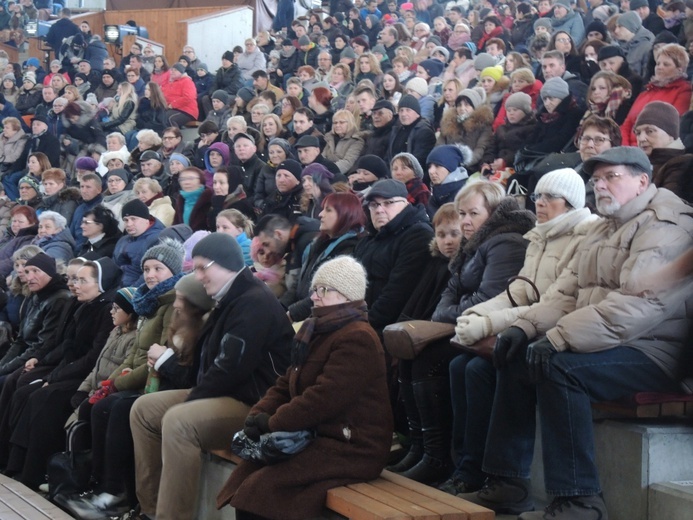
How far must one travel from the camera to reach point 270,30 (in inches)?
977

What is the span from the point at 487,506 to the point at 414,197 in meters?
3.61

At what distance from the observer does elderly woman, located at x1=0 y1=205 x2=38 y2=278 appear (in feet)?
37.0

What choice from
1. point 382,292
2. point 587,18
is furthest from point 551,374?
point 587,18

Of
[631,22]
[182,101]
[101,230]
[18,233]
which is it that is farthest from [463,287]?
[182,101]

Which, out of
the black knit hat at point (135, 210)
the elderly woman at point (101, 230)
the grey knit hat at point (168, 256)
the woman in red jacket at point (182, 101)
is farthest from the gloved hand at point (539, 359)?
the woman in red jacket at point (182, 101)

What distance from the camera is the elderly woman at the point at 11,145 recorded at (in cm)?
1625

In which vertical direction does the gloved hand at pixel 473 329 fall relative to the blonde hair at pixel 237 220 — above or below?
above

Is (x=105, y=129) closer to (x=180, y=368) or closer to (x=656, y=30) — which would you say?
(x=656, y=30)

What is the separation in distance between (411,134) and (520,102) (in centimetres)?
131

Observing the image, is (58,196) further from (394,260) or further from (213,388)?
(213,388)

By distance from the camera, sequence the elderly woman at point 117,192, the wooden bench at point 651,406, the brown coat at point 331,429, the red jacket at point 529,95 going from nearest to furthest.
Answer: the wooden bench at point 651,406 < the brown coat at point 331,429 < the red jacket at point 529,95 < the elderly woman at point 117,192

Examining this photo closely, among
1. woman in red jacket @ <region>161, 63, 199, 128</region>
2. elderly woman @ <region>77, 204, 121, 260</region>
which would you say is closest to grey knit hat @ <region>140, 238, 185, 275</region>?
elderly woman @ <region>77, 204, 121, 260</region>

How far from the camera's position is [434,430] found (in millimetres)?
5270

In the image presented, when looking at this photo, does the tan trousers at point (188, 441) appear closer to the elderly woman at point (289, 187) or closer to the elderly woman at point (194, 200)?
the elderly woman at point (289, 187)
